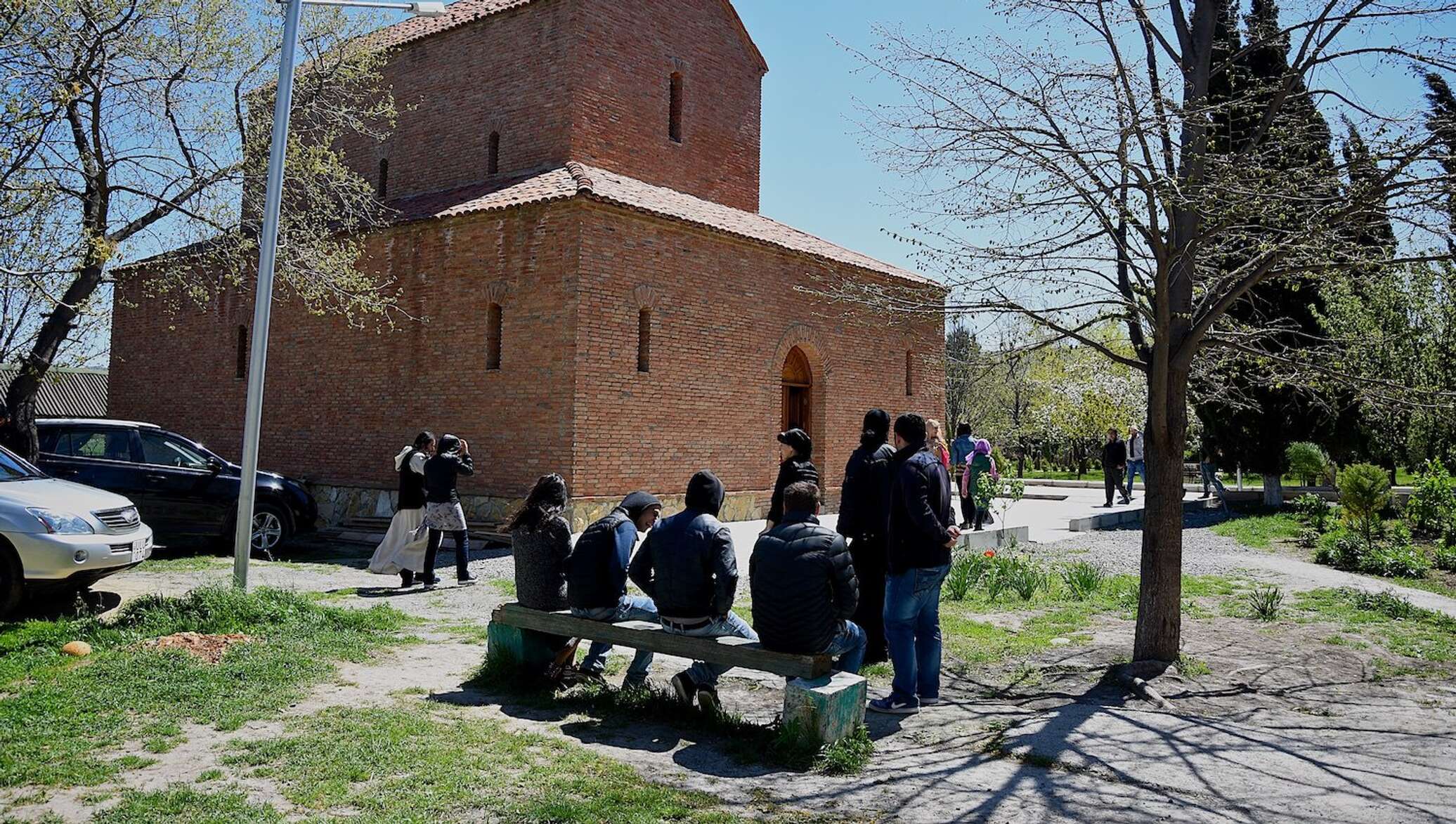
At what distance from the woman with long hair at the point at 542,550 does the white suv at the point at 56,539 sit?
14.1ft

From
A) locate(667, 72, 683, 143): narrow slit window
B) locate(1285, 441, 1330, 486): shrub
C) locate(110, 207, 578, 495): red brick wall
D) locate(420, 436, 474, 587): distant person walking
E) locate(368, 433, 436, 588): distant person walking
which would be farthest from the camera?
locate(667, 72, 683, 143): narrow slit window

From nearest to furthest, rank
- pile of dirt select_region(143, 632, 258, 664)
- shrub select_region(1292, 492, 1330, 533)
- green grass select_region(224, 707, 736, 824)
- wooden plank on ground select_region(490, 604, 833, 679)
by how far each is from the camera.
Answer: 1. green grass select_region(224, 707, 736, 824)
2. wooden plank on ground select_region(490, 604, 833, 679)
3. pile of dirt select_region(143, 632, 258, 664)
4. shrub select_region(1292, 492, 1330, 533)

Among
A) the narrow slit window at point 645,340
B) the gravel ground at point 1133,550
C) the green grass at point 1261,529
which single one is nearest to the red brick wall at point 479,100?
the narrow slit window at point 645,340

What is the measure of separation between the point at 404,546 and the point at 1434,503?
14.5m

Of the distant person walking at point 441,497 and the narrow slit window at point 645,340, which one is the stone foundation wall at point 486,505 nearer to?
the narrow slit window at point 645,340

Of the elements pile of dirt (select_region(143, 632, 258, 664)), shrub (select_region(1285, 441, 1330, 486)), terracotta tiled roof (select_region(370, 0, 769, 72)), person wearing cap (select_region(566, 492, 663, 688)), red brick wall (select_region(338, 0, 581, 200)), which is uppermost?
terracotta tiled roof (select_region(370, 0, 769, 72))

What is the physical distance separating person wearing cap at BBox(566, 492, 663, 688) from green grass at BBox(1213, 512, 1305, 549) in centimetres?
1185

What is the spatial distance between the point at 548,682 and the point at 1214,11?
22.3ft

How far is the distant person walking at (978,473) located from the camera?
46.9 feet

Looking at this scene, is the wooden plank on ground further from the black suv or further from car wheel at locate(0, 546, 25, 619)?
the black suv

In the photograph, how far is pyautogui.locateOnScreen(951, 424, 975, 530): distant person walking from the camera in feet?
48.2

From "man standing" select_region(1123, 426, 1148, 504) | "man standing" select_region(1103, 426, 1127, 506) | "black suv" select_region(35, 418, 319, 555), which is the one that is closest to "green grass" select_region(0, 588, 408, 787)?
"black suv" select_region(35, 418, 319, 555)

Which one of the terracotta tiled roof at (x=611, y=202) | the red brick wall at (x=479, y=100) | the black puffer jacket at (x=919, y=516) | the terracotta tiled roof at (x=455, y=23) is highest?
the terracotta tiled roof at (x=455, y=23)

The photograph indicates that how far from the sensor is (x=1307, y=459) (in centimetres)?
1777
